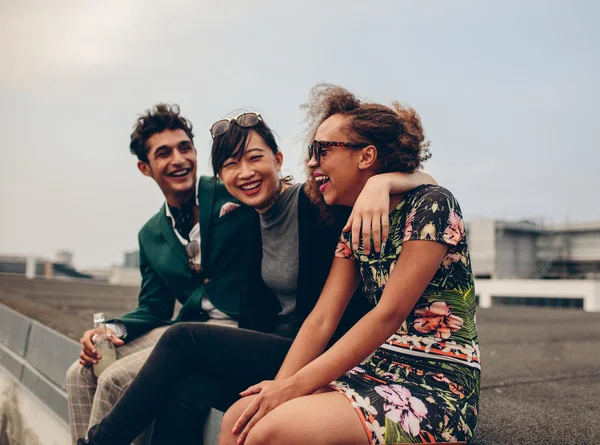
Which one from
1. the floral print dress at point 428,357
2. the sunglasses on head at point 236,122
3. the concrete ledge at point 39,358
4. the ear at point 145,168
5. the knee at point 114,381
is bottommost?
the concrete ledge at point 39,358

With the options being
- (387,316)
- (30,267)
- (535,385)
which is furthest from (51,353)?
(30,267)

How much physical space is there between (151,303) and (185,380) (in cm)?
138

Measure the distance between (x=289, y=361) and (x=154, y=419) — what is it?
66cm

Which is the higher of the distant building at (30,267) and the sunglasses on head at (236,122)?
the sunglasses on head at (236,122)

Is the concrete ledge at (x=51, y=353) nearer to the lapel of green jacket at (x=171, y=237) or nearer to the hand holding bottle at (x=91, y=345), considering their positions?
the hand holding bottle at (x=91, y=345)

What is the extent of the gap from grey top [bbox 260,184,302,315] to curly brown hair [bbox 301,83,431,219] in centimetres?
56

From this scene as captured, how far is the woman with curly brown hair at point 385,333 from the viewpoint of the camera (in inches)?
71.9

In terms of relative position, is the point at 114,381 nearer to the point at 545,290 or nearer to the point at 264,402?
the point at 264,402

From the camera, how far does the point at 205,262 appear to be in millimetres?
3287

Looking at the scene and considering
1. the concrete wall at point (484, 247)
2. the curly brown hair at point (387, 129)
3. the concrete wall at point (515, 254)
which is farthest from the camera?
the concrete wall at point (515, 254)

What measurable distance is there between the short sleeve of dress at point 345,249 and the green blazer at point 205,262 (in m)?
0.63

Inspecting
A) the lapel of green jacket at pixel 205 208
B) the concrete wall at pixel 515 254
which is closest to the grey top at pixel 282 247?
the lapel of green jacket at pixel 205 208

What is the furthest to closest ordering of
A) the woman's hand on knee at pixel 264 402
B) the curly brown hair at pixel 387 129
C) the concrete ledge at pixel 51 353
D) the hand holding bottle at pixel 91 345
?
1. the concrete ledge at pixel 51 353
2. the hand holding bottle at pixel 91 345
3. the curly brown hair at pixel 387 129
4. the woman's hand on knee at pixel 264 402

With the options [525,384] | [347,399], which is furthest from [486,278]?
[347,399]
